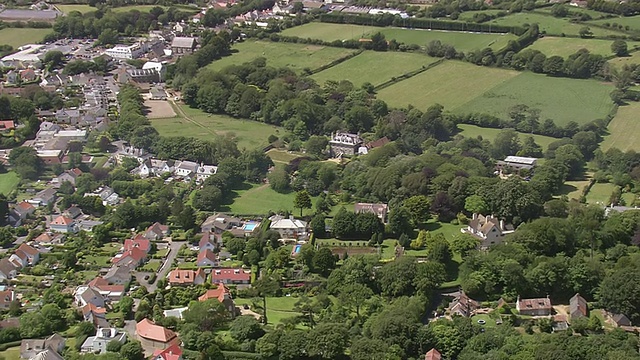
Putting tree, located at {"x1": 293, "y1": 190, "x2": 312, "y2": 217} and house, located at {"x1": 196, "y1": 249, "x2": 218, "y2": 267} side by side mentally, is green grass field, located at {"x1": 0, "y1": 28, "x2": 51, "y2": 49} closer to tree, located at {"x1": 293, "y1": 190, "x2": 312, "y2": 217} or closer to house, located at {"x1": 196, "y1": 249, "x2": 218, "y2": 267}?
tree, located at {"x1": 293, "y1": 190, "x2": 312, "y2": 217}

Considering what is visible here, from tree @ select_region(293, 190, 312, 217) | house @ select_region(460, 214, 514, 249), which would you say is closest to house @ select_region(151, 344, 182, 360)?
tree @ select_region(293, 190, 312, 217)

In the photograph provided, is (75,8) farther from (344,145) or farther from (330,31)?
(344,145)

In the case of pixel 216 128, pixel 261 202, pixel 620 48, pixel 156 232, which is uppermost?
pixel 620 48

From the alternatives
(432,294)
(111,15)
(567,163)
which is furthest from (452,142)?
(111,15)

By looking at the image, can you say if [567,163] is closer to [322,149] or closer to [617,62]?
[322,149]

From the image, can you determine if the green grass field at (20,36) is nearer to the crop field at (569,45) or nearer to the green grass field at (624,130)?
the crop field at (569,45)

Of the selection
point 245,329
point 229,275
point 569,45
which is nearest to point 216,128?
point 229,275
